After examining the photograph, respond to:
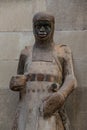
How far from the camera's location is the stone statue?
4.51m

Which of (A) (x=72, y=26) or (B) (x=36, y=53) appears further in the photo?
(A) (x=72, y=26)

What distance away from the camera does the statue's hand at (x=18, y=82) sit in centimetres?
459

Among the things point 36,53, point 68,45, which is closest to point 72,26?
point 68,45

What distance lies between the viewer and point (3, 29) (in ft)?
17.1

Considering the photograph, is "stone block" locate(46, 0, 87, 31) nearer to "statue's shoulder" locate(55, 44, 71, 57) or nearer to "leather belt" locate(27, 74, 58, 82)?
"statue's shoulder" locate(55, 44, 71, 57)

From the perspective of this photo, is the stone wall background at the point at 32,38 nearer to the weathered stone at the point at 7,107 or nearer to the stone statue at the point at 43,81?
the weathered stone at the point at 7,107

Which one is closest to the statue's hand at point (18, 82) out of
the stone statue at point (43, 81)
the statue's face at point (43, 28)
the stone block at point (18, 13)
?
the stone statue at point (43, 81)

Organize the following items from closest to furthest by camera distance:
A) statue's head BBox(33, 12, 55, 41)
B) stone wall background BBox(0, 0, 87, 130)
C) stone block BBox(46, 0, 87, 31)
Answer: statue's head BBox(33, 12, 55, 41) < stone wall background BBox(0, 0, 87, 130) < stone block BBox(46, 0, 87, 31)

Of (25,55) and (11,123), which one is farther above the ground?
(25,55)

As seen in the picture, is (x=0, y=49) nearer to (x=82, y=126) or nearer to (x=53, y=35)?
(x=53, y=35)

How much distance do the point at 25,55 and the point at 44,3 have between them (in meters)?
0.56

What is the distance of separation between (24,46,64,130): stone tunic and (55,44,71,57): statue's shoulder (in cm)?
7

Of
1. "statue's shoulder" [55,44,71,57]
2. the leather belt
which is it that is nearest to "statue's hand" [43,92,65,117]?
the leather belt

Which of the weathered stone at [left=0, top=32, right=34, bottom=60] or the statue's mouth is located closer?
the statue's mouth
